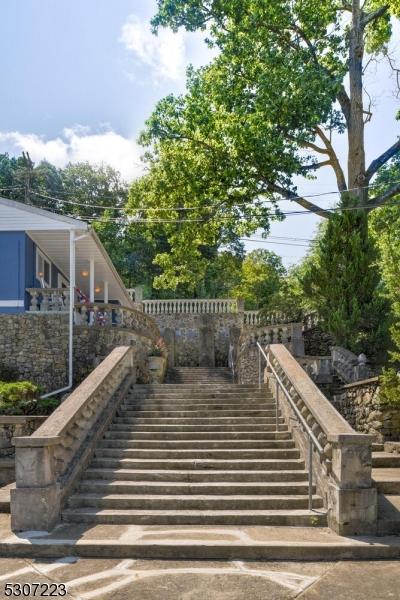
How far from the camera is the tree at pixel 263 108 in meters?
17.0

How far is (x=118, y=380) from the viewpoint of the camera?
35.5 ft

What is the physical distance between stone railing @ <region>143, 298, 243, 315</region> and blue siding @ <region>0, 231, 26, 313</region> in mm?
11809

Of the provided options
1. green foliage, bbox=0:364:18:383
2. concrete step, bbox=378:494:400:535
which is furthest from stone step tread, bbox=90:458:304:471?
green foliage, bbox=0:364:18:383

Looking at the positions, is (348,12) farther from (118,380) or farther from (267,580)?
(267,580)

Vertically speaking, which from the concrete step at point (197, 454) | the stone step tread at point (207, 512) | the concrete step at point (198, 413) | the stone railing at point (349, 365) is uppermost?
the stone railing at point (349, 365)

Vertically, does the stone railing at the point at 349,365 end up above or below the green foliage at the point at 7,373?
above

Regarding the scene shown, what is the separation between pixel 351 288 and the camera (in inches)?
598

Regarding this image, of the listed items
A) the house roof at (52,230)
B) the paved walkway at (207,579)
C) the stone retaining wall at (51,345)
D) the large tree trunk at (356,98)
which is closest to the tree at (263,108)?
the large tree trunk at (356,98)

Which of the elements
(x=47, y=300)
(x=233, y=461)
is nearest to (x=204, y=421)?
(x=233, y=461)

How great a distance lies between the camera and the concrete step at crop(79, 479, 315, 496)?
23.7 feet

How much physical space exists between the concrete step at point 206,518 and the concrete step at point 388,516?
659 millimetres

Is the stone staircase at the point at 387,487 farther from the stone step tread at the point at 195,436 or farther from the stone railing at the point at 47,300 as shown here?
the stone railing at the point at 47,300

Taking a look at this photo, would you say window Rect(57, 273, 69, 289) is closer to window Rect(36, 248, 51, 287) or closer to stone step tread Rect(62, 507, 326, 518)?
window Rect(36, 248, 51, 287)

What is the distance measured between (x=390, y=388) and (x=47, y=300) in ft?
33.6
